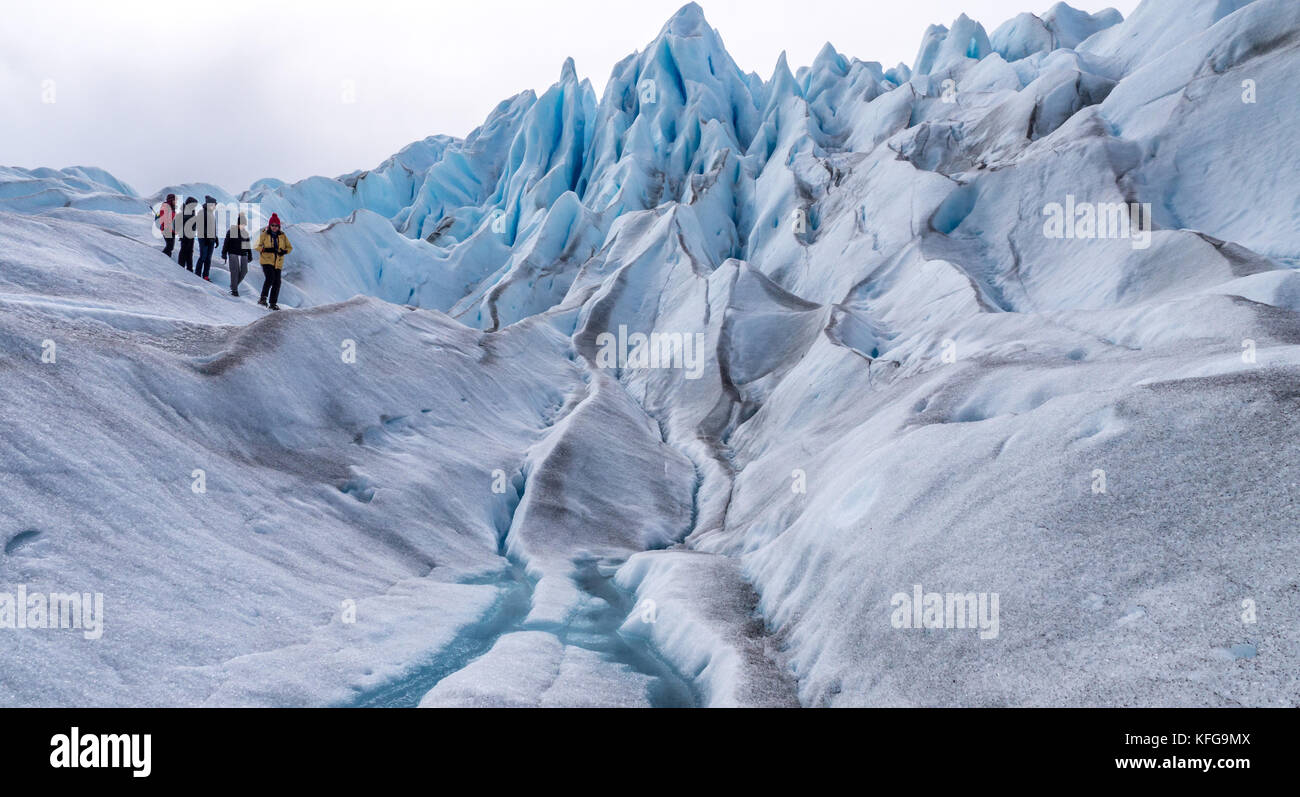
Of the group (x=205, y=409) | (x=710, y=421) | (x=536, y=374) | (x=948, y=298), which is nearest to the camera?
(x=205, y=409)

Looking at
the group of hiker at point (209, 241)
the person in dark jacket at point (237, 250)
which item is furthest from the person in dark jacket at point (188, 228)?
the person in dark jacket at point (237, 250)

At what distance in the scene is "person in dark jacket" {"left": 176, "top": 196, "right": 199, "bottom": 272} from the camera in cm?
1639

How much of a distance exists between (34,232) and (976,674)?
17.8 meters

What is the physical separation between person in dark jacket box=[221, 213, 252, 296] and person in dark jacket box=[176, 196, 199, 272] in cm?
83

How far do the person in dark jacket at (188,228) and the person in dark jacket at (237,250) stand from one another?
0.83m

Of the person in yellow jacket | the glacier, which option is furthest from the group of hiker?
the glacier

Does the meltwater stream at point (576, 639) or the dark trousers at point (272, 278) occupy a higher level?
the dark trousers at point (272, 278)

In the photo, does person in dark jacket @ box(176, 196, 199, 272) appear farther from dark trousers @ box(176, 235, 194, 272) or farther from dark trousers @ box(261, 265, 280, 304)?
dark trousers @ box(261, 265, 280, 304)

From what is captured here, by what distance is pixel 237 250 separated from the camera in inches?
642

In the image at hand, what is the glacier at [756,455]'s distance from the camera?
5.68 metres

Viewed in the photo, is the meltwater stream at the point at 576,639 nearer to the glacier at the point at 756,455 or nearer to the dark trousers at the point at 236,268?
the glacier at the point at 756,455
